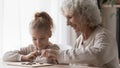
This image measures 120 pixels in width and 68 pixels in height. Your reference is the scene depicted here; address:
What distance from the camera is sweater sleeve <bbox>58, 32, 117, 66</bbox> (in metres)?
1.65

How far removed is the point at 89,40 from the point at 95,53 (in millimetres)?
172

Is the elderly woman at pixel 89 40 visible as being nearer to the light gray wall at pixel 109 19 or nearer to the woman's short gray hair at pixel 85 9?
the woman's short gray hair at pixel 85 9

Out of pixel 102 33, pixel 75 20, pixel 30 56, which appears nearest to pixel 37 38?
pixel 30 56

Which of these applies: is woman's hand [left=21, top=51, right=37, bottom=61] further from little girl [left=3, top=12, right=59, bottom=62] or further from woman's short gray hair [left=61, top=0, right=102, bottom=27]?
woman's short gray hair [left=61, top=0, right=102, bottom=27]

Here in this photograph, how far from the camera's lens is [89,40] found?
1804 millimetres

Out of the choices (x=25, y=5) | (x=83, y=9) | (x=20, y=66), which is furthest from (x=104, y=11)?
(x=20, y=66)

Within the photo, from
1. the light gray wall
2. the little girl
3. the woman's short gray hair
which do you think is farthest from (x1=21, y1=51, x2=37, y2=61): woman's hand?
the light gray wall

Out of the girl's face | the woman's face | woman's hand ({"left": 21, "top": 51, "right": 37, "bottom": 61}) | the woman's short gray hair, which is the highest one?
the woman's short gray hair

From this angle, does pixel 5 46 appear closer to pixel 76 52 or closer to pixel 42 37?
pixel 42 37

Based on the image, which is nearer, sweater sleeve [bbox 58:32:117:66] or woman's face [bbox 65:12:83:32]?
sweater sleeve [bbox 58:32:117:66]

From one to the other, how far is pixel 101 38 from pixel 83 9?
22cm

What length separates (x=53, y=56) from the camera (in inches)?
67.4

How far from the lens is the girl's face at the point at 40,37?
6.35ft

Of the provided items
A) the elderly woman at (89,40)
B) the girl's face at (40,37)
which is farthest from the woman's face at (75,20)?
the girl's face at (40,37)
